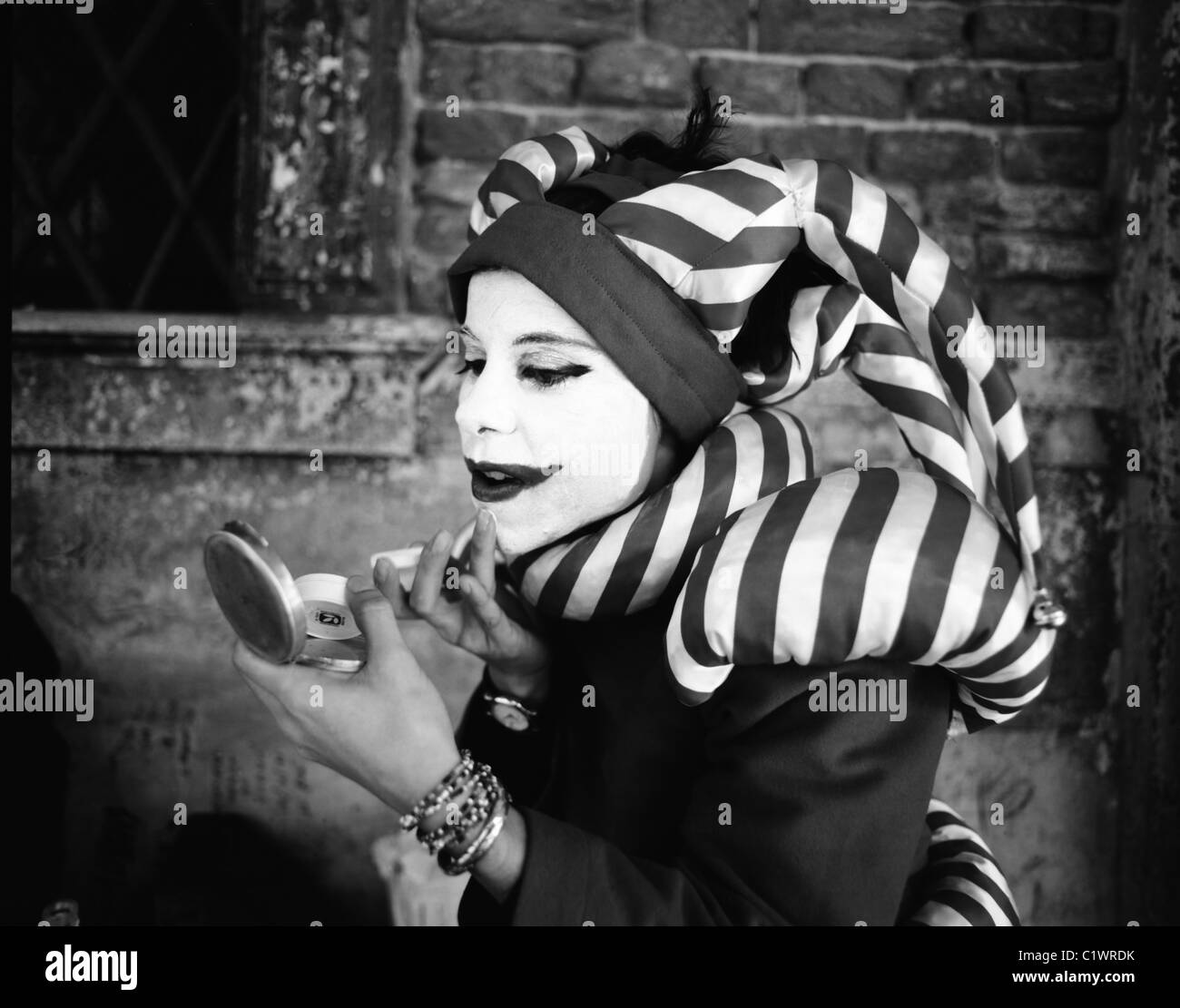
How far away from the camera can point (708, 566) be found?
33.8 inches

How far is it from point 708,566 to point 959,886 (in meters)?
0.48

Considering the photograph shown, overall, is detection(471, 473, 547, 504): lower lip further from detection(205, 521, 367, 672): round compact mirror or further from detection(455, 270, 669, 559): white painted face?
detection(205, 521, 367, 672): round compact mirror

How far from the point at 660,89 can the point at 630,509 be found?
1.18 m

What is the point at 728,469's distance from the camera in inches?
38.0

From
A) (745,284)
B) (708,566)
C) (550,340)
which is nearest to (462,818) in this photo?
(708,566)

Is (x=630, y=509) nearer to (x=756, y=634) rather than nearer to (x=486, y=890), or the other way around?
(x=756, y=634)

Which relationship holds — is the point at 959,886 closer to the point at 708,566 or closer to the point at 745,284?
the point at 708,566

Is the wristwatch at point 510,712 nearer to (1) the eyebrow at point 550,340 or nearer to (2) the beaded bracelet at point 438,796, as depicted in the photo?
(2) the beaded bracelet at point 438,796

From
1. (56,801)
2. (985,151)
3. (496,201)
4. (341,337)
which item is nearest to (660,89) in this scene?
(985,151)

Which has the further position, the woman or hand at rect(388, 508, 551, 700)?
hand at rect(388, 508, 551, 700)

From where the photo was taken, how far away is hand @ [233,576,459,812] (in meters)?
0.87

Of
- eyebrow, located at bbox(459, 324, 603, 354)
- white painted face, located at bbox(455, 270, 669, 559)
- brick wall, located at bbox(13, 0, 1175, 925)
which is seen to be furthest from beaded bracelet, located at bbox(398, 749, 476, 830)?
brick wall, located at bbox(13, 0, 1175, 925)

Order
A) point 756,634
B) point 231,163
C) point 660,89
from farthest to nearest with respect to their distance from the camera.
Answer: point 231,163 → point 660,89 → point 756,634

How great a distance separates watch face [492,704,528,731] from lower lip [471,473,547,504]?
296 millimetres
